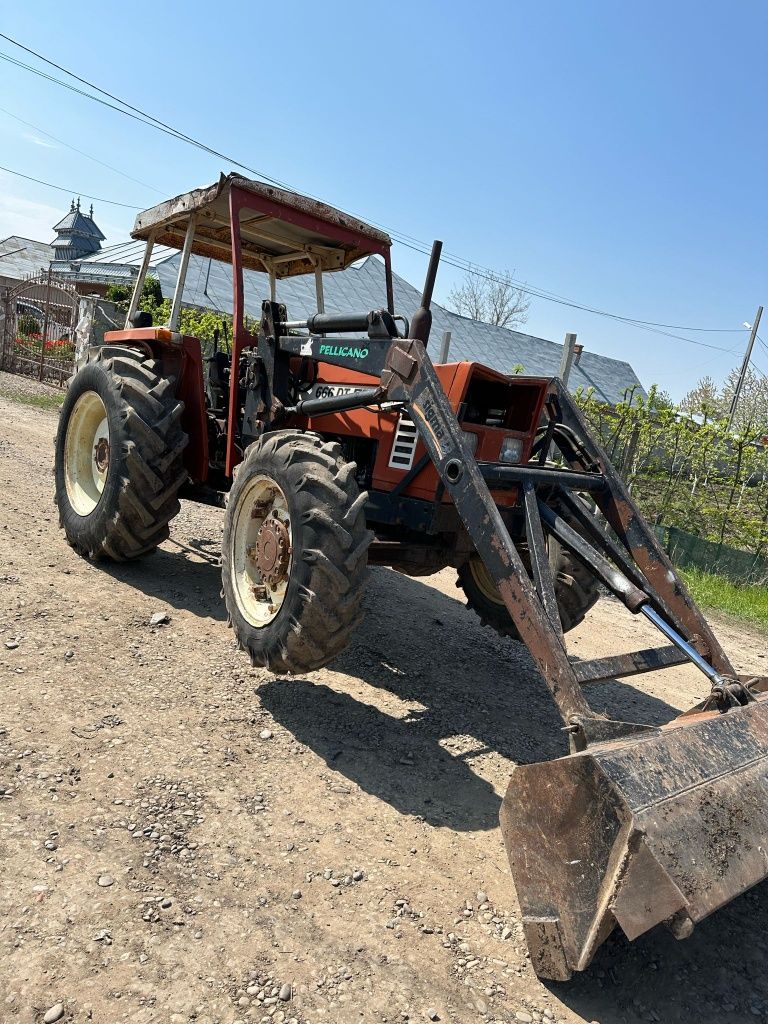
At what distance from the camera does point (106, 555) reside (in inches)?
206

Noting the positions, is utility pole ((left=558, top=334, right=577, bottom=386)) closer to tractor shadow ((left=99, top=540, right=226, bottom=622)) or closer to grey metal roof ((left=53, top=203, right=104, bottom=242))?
tractor shadow ((left=99, top=540, right=226, bottom=622))

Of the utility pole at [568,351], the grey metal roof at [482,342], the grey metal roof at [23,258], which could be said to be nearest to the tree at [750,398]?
the grey metal roof at [482,342]

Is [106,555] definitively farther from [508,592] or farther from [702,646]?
[702,646]

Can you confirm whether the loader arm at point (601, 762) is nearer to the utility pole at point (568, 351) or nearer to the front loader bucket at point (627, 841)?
the front loader bucket at point (627, 841)

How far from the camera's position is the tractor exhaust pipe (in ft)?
11.4

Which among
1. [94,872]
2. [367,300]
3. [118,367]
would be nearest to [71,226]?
[367,300]

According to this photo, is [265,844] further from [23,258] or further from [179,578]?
[23,258]

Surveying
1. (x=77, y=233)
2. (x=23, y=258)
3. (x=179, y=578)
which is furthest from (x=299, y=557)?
(x=77, y=233)

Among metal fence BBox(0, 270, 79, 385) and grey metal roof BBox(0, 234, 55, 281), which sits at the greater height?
grey metal roof BBox(0, 234, 55, 281)

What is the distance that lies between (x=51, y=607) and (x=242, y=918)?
2.60m

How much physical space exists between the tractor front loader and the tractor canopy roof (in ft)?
0.06

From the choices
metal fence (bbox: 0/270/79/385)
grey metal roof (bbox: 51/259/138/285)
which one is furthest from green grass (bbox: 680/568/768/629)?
grey metal roof (bbox: 51/259/138/285)

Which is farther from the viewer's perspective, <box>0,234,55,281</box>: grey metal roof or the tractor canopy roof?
<box>0,234,55,281</box>: grey metal roof

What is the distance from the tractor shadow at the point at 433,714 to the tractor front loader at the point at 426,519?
413mm
